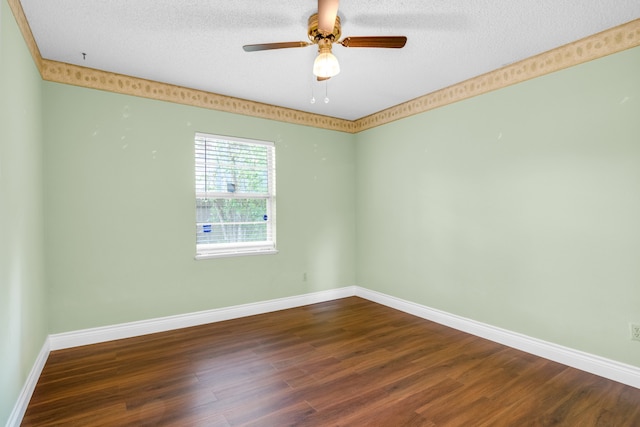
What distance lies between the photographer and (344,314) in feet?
13.5

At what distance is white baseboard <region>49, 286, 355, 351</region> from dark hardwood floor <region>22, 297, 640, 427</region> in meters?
0.10

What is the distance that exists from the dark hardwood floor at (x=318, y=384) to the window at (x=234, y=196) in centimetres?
111

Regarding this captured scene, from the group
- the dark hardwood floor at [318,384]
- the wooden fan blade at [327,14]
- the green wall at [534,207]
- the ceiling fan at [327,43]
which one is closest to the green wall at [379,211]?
the green wall at [534,207]

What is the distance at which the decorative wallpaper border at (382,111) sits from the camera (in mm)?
2480

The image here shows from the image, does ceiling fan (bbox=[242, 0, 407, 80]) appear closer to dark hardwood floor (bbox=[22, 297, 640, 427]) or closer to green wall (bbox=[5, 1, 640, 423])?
green wall (bbox=[5, 1, 640, 423])

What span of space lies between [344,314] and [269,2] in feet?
11.2

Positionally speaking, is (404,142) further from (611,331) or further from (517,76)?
(611,331)

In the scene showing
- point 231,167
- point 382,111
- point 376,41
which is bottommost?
point 231,167

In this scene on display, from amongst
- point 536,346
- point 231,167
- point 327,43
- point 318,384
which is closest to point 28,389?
point 318,384

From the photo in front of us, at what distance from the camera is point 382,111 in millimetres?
4488

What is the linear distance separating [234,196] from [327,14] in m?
2.54

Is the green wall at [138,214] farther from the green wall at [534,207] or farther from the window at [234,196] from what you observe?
the green wall at [534,207]

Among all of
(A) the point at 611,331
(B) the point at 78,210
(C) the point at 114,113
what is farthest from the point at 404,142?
(B) the point at 78,210

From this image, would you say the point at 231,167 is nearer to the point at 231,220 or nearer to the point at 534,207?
the point at 231,220
